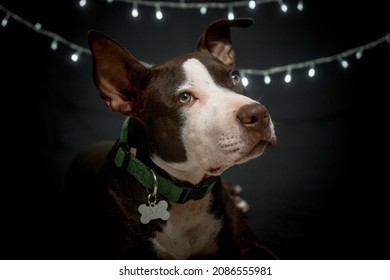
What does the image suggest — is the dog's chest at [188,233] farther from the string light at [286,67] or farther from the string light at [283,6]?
the string light at [283,6]

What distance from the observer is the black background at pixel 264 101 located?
2.62 metres

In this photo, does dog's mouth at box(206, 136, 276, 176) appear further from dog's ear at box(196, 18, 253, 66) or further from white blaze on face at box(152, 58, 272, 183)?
dog's ear at box(196, 18, 253, 66)

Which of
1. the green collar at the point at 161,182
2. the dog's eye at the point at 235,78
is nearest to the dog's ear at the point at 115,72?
the green collar at the point at 161,182

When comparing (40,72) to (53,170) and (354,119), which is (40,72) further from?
(354,119)

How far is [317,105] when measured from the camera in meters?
3.14

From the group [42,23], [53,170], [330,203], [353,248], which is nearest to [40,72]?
[42,23]

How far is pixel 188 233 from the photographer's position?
1.73 meters

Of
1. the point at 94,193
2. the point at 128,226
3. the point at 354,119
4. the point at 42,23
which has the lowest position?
the point at 128,226

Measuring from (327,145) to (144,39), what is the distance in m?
1.43

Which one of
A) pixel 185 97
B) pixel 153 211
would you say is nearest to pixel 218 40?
pixel 185 97

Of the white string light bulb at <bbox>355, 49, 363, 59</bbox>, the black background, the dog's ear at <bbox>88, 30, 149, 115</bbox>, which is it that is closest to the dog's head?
the dog's ear at <bbox>88, 30, 149, 115</bbox>

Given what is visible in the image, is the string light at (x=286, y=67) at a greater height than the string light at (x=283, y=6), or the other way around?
the string light at (x=283, y=6)

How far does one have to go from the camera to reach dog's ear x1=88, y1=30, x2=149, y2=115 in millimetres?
1594

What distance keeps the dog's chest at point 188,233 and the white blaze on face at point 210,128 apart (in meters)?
0.16
